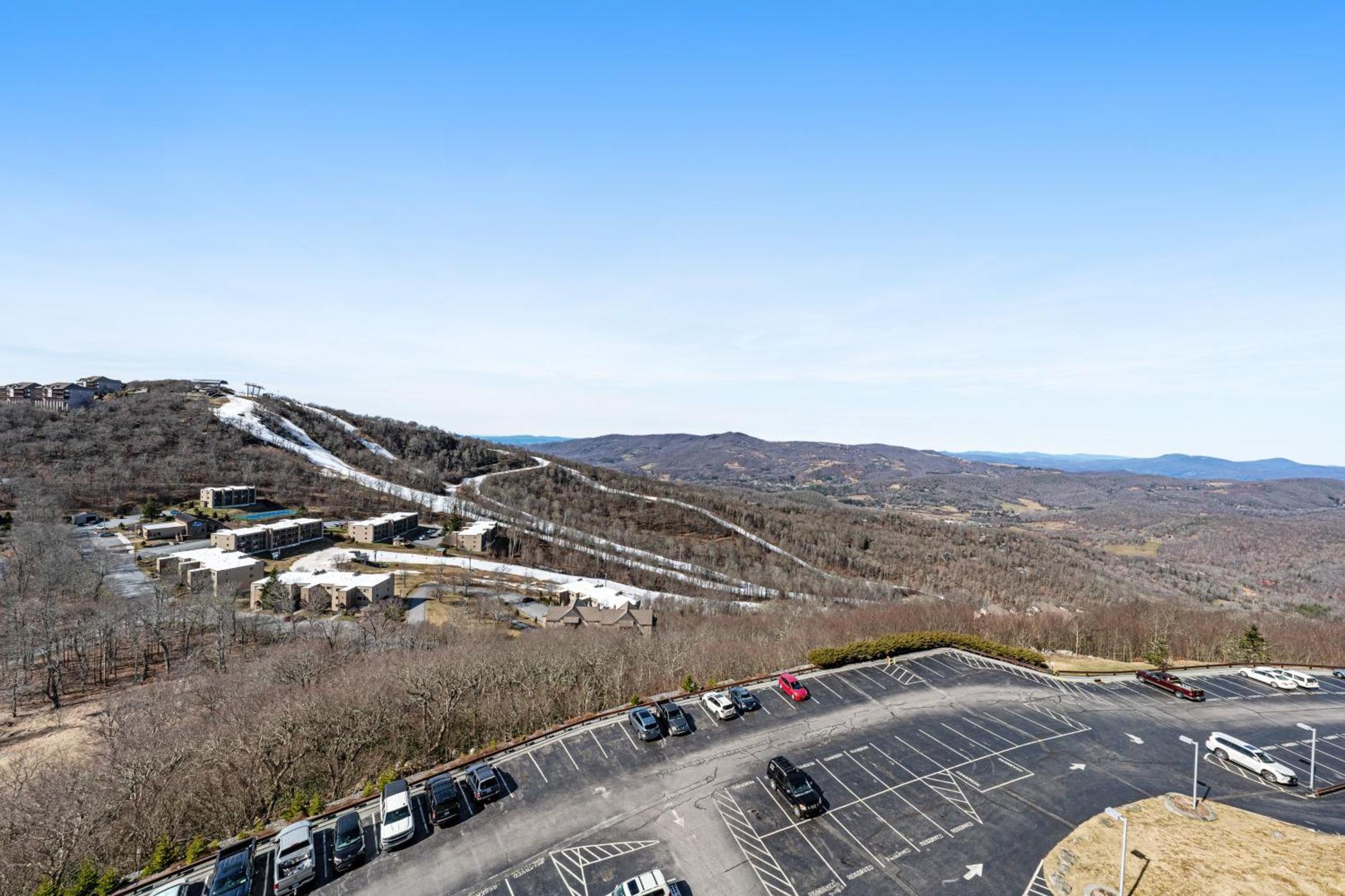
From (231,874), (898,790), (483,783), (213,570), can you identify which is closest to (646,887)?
(483,783)

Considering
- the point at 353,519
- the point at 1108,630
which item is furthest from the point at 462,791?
the point at 353,519

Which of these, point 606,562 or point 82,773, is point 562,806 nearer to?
point 82,773

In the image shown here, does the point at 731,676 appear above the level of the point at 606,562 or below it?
above

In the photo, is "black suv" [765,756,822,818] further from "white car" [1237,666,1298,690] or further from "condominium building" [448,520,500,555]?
"condominium building" [448,520,500,555]

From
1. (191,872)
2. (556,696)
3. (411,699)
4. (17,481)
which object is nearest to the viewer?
(191,872)

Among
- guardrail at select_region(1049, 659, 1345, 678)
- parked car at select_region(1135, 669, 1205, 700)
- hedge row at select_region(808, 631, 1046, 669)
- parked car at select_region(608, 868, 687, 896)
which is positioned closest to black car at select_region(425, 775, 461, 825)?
parked car at select_region(608, 868, 687, 896)

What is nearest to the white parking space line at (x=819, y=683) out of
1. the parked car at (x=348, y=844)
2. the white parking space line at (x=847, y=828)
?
the white parking space line at (x=847, y=828)
